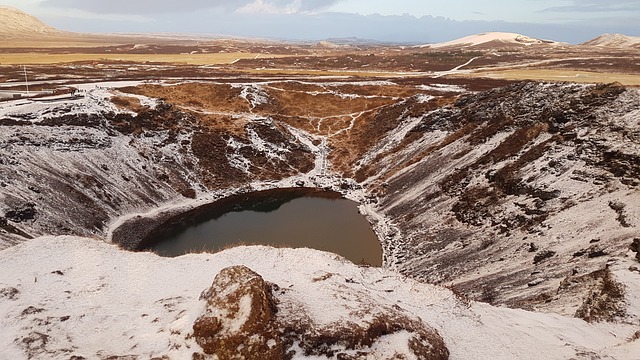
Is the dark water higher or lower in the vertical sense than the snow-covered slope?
lower

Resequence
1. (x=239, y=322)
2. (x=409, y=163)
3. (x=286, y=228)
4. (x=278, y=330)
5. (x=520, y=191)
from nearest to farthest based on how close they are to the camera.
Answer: (x=239, y=322), (x=278, y=330), (x=520, y=191), (x=286, y=228), (x=409, y=163)

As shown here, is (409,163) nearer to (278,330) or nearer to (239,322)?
(278,330)

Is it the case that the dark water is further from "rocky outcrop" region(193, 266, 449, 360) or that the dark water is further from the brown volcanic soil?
"rocky outcrop" region(193, 266, 449, 360)

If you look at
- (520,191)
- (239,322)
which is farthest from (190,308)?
(520,191)

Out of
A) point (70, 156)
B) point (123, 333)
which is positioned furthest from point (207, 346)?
point (70, 156)

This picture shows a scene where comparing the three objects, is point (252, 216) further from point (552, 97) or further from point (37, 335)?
point (552, 97)

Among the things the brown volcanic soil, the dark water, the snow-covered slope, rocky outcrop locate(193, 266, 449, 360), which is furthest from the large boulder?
the dark water

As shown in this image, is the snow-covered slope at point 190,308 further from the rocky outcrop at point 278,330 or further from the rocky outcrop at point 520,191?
the rocky outcrop at point 520,191
